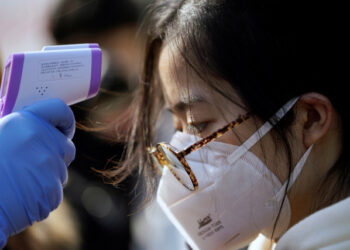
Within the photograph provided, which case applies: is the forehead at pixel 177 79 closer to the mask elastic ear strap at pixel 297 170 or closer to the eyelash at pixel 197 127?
the eyelash at pixel 197 127

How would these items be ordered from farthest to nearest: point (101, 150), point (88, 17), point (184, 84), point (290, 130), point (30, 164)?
point (88, 17), point (101, 150), point (184, 84), point (290, 130), point (30, 164)

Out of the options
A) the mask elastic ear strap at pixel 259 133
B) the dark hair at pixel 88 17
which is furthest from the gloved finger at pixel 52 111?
the dark hair at pixel 88 17

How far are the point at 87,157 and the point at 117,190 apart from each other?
0.87 feet

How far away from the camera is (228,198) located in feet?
4.49

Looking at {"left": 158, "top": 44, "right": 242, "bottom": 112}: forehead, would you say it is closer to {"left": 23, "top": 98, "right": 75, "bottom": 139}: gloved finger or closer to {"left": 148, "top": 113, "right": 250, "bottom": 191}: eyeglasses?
{"left": 148, "top": 113, "right": 250, "bottom": 191}: eyeglasses

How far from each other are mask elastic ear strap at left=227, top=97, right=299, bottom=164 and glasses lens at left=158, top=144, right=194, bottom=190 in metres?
0.17

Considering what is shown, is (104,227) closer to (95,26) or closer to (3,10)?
(95,26)

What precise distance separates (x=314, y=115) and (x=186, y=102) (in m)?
0.44

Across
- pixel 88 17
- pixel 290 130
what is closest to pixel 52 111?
pixel 290 130

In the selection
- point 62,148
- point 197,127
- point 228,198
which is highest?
point 62,148

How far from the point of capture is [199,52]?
133 cm

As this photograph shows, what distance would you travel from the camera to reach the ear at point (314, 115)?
4.09 ft

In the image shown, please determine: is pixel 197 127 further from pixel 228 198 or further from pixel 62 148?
pixel 62 148

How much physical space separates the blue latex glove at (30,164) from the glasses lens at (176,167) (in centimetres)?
39
